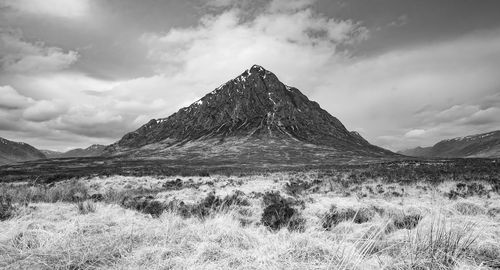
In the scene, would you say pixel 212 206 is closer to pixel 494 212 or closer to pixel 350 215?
pixel 350 215

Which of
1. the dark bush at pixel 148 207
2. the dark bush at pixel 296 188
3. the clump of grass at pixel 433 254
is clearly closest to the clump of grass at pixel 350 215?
the clump of grass at pixel 433 254

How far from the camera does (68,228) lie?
5582 mm

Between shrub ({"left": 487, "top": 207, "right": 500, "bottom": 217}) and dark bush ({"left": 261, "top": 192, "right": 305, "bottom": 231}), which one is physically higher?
dark bush ({"left": 261, "top": 192, "right": 305, "bottom": 231})

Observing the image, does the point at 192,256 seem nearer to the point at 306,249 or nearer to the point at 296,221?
the point at 306,249

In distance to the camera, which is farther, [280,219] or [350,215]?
[350,215]

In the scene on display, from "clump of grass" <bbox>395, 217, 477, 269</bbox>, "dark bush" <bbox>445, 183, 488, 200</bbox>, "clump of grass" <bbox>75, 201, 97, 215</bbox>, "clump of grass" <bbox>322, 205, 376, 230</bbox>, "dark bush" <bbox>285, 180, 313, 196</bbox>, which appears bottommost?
"dark bush" <bbox>285, 180, 313, 196</bbox>

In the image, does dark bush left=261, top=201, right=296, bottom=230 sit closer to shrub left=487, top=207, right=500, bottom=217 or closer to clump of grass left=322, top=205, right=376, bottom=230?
clump of grass left=322, top=205, right=376, bottom=230

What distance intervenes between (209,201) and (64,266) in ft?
29.8

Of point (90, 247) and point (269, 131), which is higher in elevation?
point (269, 131)

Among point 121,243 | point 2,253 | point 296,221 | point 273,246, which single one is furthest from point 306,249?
point 2,253

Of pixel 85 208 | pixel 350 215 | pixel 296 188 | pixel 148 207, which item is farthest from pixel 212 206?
pixel 296 188

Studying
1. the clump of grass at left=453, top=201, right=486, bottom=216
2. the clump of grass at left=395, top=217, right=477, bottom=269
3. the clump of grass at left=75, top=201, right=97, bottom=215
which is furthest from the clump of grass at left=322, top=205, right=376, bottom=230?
the clump of grass at left=75, top=201, right=97, bottom=215

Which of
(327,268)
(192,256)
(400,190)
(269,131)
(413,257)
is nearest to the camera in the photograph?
(327,268)

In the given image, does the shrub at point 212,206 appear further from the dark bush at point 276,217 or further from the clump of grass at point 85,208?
the clump of grass at point 85,208
